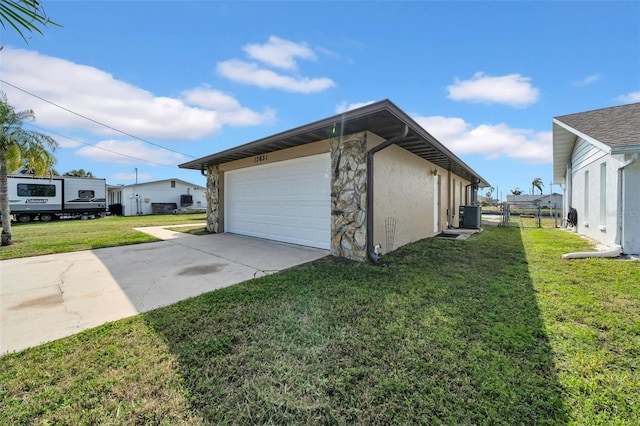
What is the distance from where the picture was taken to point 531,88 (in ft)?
32.9

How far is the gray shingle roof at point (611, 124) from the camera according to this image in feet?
19.2

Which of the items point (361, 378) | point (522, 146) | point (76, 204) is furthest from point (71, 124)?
point (522, 146)

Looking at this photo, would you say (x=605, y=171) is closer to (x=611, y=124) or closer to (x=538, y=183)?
(x=611, y=124)

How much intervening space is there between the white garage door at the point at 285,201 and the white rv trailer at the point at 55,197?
1618 cm

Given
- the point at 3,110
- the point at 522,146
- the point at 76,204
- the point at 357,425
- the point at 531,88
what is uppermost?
the point at 522,146

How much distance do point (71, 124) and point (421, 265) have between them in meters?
19.4

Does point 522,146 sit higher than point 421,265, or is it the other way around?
point 522,146

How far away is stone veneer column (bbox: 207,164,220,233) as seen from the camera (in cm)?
1005

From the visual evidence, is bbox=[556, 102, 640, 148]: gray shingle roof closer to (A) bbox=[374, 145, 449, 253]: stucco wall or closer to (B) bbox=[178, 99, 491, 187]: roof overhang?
(B) bbox=[178, 99, 491, 187]: roof overhang

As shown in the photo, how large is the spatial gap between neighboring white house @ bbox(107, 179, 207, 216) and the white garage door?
21537mm

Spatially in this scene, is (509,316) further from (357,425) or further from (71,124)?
(71,124)

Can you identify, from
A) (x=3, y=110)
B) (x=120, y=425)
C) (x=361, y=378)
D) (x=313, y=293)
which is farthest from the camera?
(x=3, y=110)

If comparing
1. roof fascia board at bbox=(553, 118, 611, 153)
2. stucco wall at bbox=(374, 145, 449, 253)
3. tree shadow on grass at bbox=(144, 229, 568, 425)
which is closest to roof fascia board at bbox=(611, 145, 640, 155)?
roof fascia board at bbox=(553, 118, 611, 153)

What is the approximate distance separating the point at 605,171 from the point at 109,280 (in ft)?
39.6
